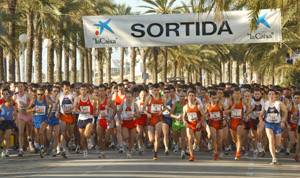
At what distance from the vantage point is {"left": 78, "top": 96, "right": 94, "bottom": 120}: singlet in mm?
13992

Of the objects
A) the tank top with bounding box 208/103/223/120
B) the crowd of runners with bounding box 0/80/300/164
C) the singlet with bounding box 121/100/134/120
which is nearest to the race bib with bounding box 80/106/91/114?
the crowd of runners with bounding box 0/80/300/164

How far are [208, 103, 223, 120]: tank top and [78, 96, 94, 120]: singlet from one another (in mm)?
2902

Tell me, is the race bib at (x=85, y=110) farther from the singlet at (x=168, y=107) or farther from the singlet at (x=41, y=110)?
the singlet at (x=168, y=107)

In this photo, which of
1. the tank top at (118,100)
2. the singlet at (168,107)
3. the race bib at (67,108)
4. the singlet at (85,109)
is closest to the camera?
the singlet at (85,109)

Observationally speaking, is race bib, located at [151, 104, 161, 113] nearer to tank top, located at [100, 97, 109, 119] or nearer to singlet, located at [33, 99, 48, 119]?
tank top, located at [100, 97, 109, 119]

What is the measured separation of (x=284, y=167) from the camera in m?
12.7

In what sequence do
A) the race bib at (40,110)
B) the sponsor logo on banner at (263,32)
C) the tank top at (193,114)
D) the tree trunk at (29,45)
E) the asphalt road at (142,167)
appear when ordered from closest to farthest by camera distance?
the asphalt road at (142,167)
the tank top at (193,114)
the race bib at (40,110)
the sponsor logo on banner at (263,32)
the tree trunk at (29,45)

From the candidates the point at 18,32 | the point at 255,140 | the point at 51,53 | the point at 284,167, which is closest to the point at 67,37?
the point at 51,53

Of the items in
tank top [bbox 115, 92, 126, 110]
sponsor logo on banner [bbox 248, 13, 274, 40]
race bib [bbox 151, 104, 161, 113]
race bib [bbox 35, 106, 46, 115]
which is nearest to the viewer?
race bib [bbox 151, 104, 161, 113]

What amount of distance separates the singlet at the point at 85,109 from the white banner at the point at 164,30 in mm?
6350

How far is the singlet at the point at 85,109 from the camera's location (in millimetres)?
13992

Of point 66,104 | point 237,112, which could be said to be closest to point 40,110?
point 66,104

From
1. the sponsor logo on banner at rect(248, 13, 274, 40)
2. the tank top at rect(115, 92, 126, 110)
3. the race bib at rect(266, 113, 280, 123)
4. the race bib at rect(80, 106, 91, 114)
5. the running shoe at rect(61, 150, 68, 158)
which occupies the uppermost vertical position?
the sponsor logo on banner at rect(248, 13, 274, 40)

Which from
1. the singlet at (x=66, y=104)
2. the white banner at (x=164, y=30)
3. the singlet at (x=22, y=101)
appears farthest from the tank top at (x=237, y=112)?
the white banner at (x=164, y=30)
